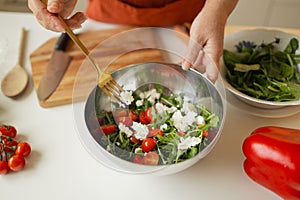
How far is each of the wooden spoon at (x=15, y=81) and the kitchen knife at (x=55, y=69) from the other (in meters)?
0.06

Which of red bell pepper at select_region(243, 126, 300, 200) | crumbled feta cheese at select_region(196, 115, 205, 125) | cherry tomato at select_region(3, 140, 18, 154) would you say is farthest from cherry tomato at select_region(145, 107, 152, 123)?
cherry tomato at select_region(3, 140, 18, 154)

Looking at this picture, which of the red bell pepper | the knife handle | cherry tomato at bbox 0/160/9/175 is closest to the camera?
the red bell pepper

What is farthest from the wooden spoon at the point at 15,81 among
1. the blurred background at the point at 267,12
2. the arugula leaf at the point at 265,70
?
the blurred background at the point at 267,12

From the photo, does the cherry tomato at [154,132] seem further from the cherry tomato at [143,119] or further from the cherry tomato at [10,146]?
the cherry tomato at [10,146]

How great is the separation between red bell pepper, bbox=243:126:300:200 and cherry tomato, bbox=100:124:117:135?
0.94ft

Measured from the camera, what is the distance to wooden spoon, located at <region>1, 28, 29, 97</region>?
1.02m

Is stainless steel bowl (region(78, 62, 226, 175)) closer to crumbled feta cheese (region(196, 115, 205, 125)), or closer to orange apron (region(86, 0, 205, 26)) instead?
crumbled feta cheese (region(196, 115, 205, 125))

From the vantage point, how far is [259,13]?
6.79ft

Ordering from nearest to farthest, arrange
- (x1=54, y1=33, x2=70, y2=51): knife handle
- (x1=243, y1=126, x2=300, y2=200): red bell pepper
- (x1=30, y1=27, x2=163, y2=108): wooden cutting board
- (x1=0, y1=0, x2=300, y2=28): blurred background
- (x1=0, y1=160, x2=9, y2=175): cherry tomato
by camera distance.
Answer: (x1=243, y1=126, x2=300, y2=200): red bell pepper < (x1=0, y1=160, x2=9, y2=175): cherry tomato < (x1=30, y1=27, x2=163, y2=108): wooden cutting board < (x1=54, y1=33, x2=70, y2=51): knife handle < (x1=0, y1=0, x2=300, y2=28): blurred background

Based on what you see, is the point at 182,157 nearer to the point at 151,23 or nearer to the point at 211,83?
the point at 211,83

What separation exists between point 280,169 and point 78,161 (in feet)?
1.46

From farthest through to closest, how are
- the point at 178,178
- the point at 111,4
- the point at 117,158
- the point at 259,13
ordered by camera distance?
the point at 259,13, the point at 111,4, the point at 178,178, the point at 117,158

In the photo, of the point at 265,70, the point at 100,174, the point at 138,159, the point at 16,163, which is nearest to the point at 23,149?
the point at 16,163

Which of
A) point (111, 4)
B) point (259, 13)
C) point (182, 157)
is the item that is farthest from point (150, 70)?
point (259, 13)
